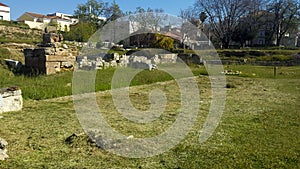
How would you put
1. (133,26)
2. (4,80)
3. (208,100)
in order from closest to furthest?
(208,100)
(4,80)
(133,26)

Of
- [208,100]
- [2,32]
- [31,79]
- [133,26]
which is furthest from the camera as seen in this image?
[133,26]

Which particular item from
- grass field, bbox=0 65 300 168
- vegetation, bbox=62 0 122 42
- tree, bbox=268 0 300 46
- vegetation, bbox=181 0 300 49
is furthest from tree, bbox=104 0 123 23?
grass field, bbox=0 65 300 168

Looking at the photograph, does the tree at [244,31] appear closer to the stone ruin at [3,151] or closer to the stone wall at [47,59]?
the stone wall at [47,59]

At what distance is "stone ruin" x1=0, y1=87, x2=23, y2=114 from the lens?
5.76 meters

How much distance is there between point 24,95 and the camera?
739 cm

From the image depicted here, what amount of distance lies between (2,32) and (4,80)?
21.0 m

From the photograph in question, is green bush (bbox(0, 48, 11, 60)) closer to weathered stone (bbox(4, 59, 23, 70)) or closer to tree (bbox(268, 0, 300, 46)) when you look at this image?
weathered stone (bbox(4, 59, 23, 70))

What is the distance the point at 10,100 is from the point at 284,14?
157 ft

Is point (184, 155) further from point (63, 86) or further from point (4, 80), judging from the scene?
point (4, 80)

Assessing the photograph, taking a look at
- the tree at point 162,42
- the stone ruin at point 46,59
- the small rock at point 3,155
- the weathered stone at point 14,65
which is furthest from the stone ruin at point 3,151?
the tree at point 162,42

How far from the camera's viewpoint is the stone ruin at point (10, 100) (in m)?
5.76

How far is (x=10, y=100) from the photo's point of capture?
5.92 m

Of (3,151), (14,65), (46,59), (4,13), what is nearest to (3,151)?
(3,151)

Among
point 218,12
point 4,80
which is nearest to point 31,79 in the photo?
point 4,80
